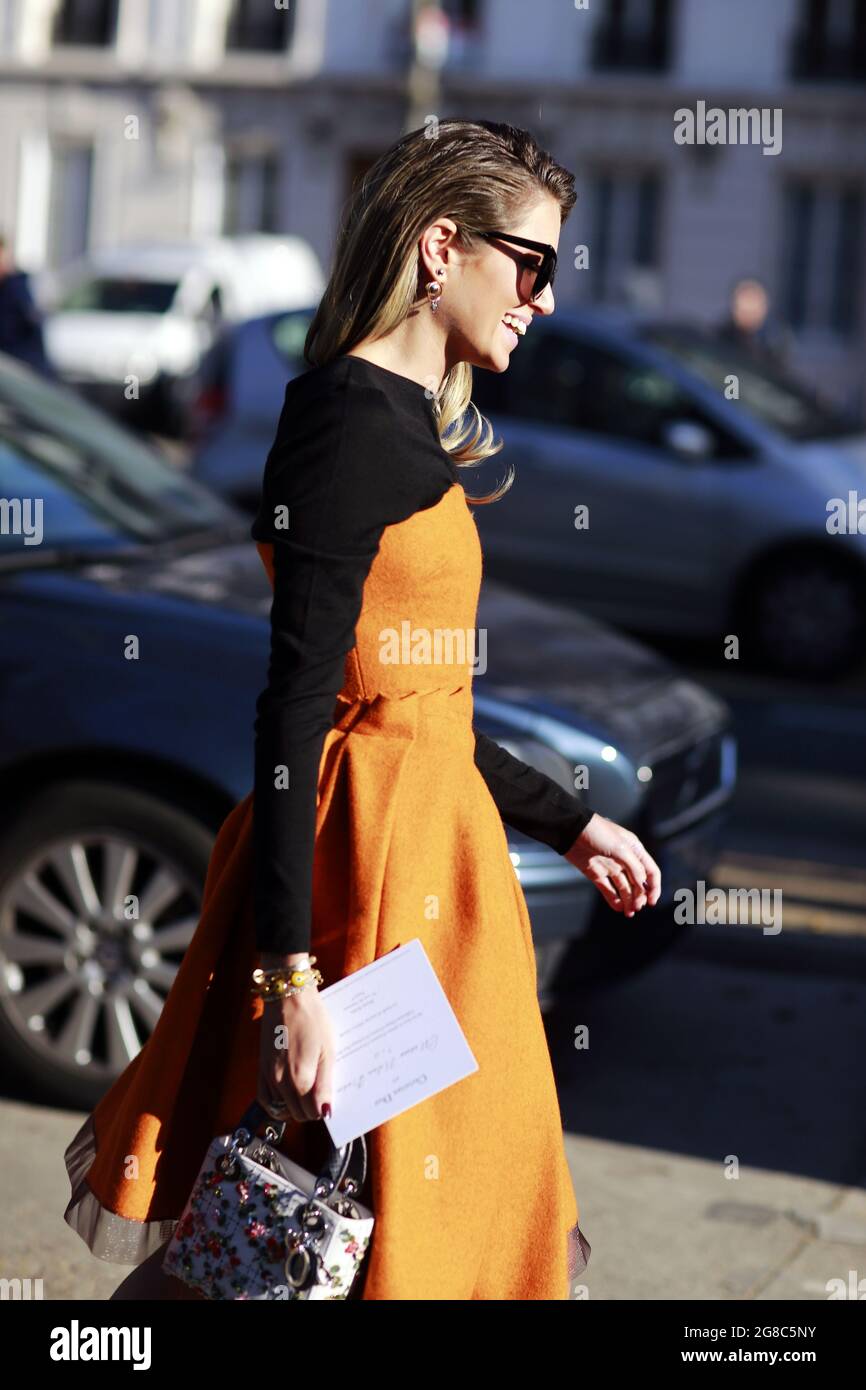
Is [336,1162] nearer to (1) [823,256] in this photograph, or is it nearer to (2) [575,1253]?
(2) [575,1253]

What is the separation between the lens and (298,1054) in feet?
6.84

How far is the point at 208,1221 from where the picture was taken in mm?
2154

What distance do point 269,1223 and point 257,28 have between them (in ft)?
103

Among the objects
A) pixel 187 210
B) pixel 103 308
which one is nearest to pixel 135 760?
pixel 103 308

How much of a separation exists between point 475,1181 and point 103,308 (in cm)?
2124

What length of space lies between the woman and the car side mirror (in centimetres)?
736

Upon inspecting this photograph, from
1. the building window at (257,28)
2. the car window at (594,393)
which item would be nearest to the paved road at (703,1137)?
the car window at (594,393)

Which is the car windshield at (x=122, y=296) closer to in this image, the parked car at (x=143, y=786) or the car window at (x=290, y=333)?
the car window at (x=290, y=333)

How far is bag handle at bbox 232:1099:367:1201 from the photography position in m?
2.12

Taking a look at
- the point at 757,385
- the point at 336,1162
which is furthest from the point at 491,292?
the point at 757,385

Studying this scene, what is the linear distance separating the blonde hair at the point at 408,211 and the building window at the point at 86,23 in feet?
104

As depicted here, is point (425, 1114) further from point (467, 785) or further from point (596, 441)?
point (596, 441)

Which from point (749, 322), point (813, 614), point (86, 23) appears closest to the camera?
point (813, 614)

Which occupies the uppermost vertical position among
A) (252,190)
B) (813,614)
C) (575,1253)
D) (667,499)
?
(252,190)
